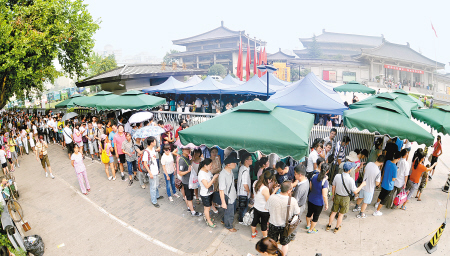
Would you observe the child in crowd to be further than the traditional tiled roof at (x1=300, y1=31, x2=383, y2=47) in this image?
No

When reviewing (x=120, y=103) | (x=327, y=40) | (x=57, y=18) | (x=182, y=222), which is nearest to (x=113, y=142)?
(x=120, y=103)

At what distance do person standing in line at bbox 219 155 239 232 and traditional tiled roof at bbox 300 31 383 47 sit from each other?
249 feet

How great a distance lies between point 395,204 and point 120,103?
369 inches

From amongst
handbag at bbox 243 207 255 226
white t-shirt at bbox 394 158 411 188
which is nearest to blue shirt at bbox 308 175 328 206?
handbag at bbox 243 207 255 226

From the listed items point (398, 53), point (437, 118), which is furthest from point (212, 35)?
point (437, 118)

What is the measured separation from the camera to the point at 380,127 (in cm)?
514

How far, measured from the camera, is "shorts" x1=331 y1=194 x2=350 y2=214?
177 inches

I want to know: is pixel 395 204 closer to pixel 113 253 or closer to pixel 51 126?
pixel 113 253

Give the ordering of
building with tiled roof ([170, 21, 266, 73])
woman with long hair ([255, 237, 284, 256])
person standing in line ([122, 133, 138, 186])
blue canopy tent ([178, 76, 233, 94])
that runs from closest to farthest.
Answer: woman with long hair ([255, 237, 284, 256]), person standing in line ([122, 133, 138, 186]), blue canopy tent ([178, 76, 233, 94]), building with tiled roof ([170, 21, 266, 73])

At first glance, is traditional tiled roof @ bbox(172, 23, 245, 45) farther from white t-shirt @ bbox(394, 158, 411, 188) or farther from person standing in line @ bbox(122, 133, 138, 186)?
white t-shirt @ bbox(394, 158, 411, 188)

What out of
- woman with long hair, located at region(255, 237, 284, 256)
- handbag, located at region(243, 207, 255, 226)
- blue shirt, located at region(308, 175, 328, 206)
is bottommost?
handbag, located at region(243, 207, 255, 226)

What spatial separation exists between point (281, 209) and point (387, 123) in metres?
3.40

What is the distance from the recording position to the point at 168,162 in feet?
18.8

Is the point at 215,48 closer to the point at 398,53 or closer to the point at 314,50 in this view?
the point at 314,50
